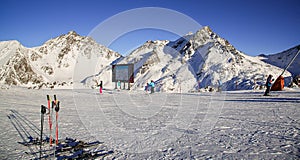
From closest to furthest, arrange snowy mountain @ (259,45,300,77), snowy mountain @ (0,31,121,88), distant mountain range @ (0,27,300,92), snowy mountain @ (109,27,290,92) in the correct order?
snowy mountain @ (109,27,290,92)
distant mountain range @ (0,27,300,92)
snowy mountain @ (259,45,300,77)
snowy mountain @ (0,31,121,88)

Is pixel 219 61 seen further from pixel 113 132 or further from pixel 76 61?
pixel 76 61

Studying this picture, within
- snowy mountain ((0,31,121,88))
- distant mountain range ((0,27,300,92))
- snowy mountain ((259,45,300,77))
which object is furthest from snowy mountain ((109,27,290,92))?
snowy mountain ((0,31,121,88))

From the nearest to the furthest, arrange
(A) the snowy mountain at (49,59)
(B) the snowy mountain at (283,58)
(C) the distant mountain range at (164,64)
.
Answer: (C) the distant mountain range at (164,64) < (B) the snowy mountain at (283,58) < (A) the snowy mountain at (49,59)

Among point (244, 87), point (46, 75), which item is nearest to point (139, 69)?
point (244, 87)

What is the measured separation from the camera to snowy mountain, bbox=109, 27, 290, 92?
48591mm

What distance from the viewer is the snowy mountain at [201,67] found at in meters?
48.6

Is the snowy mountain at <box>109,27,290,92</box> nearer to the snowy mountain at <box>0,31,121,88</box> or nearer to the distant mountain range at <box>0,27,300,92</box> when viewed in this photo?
the distant mountain range at <box>0,27,300,92</box>

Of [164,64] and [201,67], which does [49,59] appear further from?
[201,67]

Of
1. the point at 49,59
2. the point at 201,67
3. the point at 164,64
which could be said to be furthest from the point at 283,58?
the point at 49,59

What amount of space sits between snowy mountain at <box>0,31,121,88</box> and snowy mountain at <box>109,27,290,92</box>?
98.8ft

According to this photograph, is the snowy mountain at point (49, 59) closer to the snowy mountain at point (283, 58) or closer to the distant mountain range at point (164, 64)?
the distant mountain range at point (164, 64)

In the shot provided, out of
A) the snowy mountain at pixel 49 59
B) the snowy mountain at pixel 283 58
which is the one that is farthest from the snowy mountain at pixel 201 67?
the snowy mountain at pixel 49 59

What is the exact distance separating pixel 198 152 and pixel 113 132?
3536 mm

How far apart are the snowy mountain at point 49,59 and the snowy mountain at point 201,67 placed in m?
30.1
